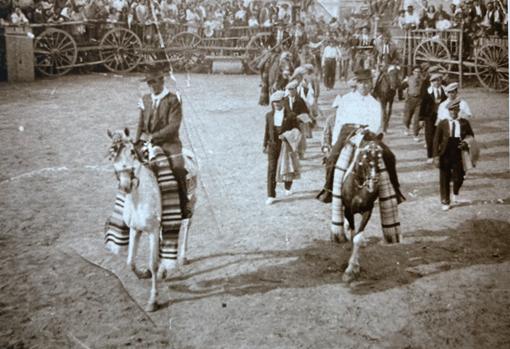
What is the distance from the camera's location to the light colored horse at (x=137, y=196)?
5.31 metres

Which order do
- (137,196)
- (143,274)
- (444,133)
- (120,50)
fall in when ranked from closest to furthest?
(137,196)
(143,274)
(444,133)
(120,50)

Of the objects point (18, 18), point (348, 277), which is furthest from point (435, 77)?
point (18, 18)

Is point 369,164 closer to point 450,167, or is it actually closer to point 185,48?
point 450,167

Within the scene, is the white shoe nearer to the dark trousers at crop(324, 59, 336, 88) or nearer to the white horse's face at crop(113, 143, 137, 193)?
the white horse's face at crop(113, 143, 137, 193)

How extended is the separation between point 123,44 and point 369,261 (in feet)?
38.4

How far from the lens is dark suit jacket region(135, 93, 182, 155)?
18.9 ft

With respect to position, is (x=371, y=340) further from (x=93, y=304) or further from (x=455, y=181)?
(x=455, y=181)

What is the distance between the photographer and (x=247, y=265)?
21.7 ft

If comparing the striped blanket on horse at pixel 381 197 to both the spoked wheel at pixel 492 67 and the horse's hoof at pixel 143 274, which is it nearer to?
the horse's hoof at pixel 143 274

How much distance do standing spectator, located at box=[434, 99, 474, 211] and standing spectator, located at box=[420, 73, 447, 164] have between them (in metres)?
1.99

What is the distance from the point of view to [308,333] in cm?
519

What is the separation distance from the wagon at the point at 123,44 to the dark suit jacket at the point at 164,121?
9991 millimetres

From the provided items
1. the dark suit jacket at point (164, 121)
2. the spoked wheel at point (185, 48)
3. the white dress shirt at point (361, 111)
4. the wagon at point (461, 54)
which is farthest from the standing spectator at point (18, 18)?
the white dress shirt at point (361, 111)

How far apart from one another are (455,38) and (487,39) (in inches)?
68.1
